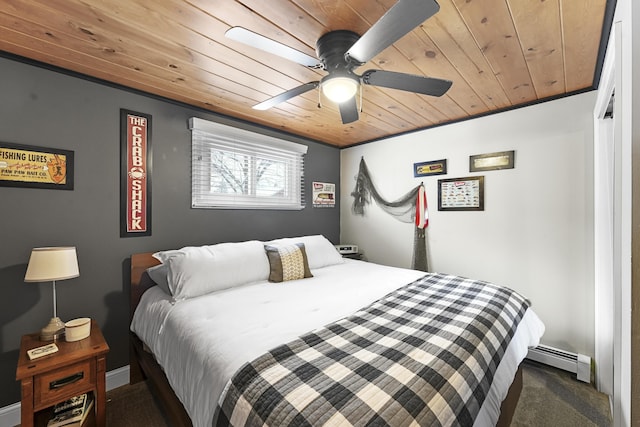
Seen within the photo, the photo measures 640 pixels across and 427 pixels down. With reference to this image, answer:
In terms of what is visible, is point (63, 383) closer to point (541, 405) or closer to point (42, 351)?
point (42, 351)

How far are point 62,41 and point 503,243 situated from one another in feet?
12.0

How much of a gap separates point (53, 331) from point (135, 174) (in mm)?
1180

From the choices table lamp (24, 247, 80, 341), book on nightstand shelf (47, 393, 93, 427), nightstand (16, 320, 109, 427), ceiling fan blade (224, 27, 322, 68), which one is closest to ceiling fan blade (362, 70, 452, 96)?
ceiling fan blade (224, 27, 322, 68)

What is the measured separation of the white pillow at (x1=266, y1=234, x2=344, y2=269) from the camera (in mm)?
2719

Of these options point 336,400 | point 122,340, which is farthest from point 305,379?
point 122,340

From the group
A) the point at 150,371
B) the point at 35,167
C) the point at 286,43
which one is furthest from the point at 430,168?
the point at 35,167

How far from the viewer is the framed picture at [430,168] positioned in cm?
293

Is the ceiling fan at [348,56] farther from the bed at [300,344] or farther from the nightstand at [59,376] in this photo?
the nightstand at [59,376]

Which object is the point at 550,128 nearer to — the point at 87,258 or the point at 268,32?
the point at 268,32

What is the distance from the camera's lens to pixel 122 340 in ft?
→ 6.88

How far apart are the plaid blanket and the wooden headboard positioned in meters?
1.58

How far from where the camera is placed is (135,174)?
2.15 metres

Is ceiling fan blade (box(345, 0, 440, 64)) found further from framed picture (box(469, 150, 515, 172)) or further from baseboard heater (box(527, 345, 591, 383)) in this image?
baseboard heater (box(527, 345, 591, 383))

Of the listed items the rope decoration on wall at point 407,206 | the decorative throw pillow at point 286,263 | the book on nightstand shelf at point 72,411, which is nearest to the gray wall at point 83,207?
the book on nightstand shelf at point 72,411
